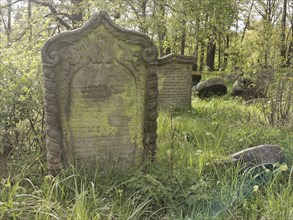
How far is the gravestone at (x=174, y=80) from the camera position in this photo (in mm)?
8133

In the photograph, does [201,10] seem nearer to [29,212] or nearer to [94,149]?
[94,149]

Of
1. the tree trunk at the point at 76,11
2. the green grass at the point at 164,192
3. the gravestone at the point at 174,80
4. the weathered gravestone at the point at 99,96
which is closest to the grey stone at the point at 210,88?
the gravestone at the point at 174,80

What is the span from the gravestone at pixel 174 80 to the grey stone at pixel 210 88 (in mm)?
3141

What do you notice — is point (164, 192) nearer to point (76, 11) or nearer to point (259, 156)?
point (259, 156)

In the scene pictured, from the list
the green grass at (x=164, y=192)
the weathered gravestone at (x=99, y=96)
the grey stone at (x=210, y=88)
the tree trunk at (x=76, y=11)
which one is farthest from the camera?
the tree trunk at (x=76, y=11)

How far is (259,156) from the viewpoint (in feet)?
12.0

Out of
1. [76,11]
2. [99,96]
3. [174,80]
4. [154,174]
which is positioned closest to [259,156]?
[154,174]

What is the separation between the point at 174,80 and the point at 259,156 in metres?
4.79

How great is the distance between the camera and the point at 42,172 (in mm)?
3861

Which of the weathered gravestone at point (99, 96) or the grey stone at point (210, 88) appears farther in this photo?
the grey stone at point (210, 88)

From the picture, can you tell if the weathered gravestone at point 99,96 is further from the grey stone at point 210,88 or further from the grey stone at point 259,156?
the grey stone at point 210,88

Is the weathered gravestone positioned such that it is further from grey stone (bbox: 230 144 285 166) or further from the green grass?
grey stone (bbox: 230 144 285 166)

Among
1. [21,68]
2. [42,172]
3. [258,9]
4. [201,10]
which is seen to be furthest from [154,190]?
[258,9]

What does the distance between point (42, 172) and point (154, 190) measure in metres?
1.46
